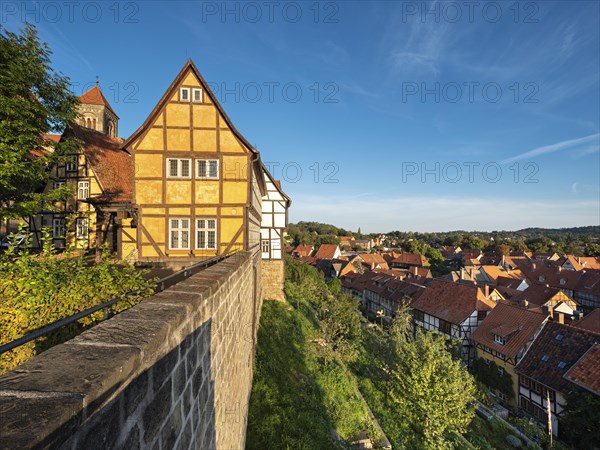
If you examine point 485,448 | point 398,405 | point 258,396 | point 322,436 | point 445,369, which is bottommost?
point 485,448

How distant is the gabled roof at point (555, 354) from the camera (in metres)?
20.5

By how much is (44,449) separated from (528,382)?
29.9m

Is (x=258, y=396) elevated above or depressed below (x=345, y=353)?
above

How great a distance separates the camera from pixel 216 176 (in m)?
12.8

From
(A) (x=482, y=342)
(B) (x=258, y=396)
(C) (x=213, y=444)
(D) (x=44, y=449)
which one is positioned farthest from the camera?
(A) (x=482, y=342)

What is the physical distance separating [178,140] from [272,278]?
11.6 meters

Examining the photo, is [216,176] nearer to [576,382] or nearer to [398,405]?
[398,405]

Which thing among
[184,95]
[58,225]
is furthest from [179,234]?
[58,225]

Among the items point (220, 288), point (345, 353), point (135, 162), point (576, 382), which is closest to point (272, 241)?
point (345, 353)

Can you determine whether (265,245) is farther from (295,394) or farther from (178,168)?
Result: (295,394)

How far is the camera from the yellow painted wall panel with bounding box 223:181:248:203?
42.2 ft

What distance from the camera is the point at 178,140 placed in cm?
1259

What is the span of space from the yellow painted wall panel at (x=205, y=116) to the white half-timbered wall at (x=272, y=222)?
8468 millimetres

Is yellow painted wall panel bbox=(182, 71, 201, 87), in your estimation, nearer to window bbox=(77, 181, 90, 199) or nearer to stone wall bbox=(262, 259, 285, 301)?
window bbox=(77, 181, 90, 199)
